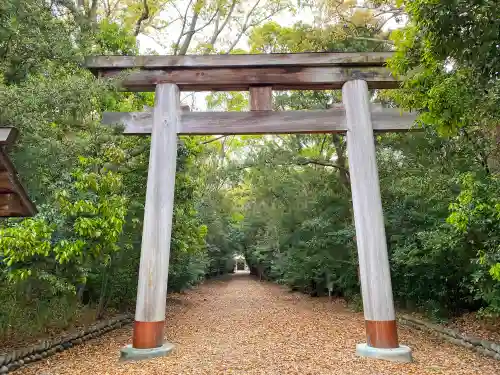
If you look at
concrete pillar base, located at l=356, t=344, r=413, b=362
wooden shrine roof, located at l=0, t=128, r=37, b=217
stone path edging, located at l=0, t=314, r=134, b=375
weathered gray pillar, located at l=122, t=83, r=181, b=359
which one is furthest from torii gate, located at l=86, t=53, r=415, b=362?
wooden shrine roof, located at l=0, t=128, r=37, b=217

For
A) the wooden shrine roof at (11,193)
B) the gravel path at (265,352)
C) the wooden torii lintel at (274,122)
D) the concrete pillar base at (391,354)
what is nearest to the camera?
the wooden shrine roof at (11,193)

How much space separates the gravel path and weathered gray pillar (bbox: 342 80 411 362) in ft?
1.24

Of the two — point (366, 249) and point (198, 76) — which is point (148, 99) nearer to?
point (198, 76)

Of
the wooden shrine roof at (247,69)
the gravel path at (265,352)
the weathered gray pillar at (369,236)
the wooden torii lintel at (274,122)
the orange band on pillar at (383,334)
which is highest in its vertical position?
the wooden shrine roof at (247,69)

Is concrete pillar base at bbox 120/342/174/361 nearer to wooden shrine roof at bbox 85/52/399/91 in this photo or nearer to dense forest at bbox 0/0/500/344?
dense forest at bbox 0/0/500/344

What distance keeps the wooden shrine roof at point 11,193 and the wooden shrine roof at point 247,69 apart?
Answer: 315 centimetres

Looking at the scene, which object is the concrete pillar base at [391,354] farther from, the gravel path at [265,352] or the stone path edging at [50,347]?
the stone path edging at [50,347]

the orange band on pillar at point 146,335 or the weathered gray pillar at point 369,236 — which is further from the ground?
the weathered gray pillar at point 369,236

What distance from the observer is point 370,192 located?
5906mm

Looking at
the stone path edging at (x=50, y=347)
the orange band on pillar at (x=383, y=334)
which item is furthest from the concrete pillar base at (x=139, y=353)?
the orange band on pillar at (x=383, y=334)

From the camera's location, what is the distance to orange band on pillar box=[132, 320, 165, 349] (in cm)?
544

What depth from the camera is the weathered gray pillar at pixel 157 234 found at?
5.48m

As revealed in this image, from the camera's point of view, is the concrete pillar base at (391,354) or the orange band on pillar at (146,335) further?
the orange band on pillar at (146,335)

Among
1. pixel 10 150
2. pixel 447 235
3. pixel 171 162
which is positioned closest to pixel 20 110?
pixel 10 150
